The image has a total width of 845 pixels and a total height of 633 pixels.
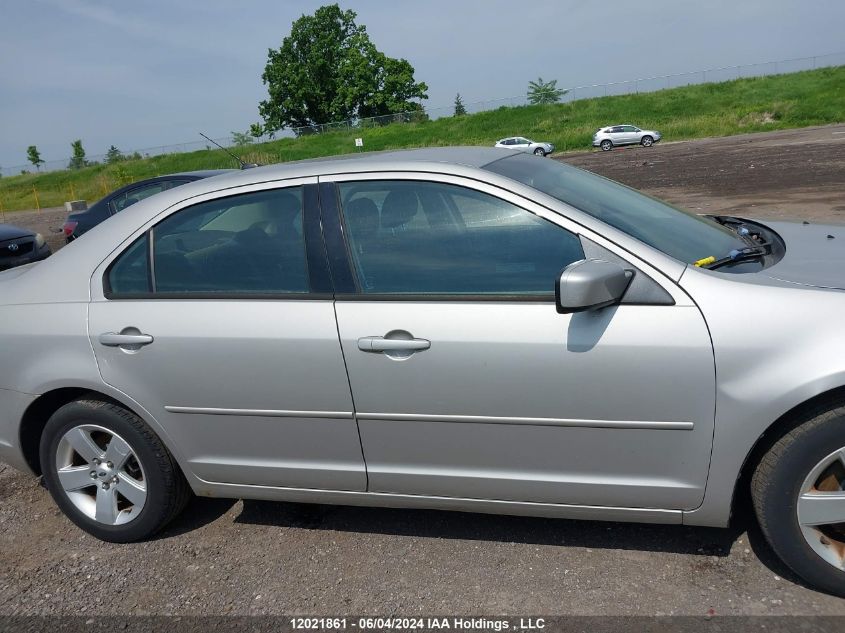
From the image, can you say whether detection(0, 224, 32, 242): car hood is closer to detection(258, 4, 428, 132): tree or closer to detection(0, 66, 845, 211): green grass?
detection(0, 66, 845, 211): green grass

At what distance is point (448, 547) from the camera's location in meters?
3.29

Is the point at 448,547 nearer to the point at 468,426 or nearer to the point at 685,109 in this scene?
the point at 468,426

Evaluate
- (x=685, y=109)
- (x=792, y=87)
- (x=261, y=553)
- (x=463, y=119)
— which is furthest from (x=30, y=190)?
(x=261, y=553)

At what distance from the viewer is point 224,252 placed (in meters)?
A: 3.30

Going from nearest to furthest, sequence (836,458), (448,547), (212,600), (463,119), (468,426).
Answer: (836,458)
(468,426)
(212,600)
(448,547)
(463,119)

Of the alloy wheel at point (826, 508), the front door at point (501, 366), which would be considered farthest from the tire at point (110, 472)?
the alloy wheel at point (826, 508)

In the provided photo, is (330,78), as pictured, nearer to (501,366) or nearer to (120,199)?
(120,199)

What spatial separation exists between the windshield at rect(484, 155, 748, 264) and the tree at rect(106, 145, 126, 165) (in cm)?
5983

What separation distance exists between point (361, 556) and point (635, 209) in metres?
1.96

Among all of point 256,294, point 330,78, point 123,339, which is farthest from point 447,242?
point 330,78

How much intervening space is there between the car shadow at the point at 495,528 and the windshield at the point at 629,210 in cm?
119

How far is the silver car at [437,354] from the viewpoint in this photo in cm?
259

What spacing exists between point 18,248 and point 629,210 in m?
10.7

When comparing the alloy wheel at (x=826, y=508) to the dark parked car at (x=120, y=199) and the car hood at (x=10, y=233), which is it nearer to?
the dark parked car at (x=120, y=199)
